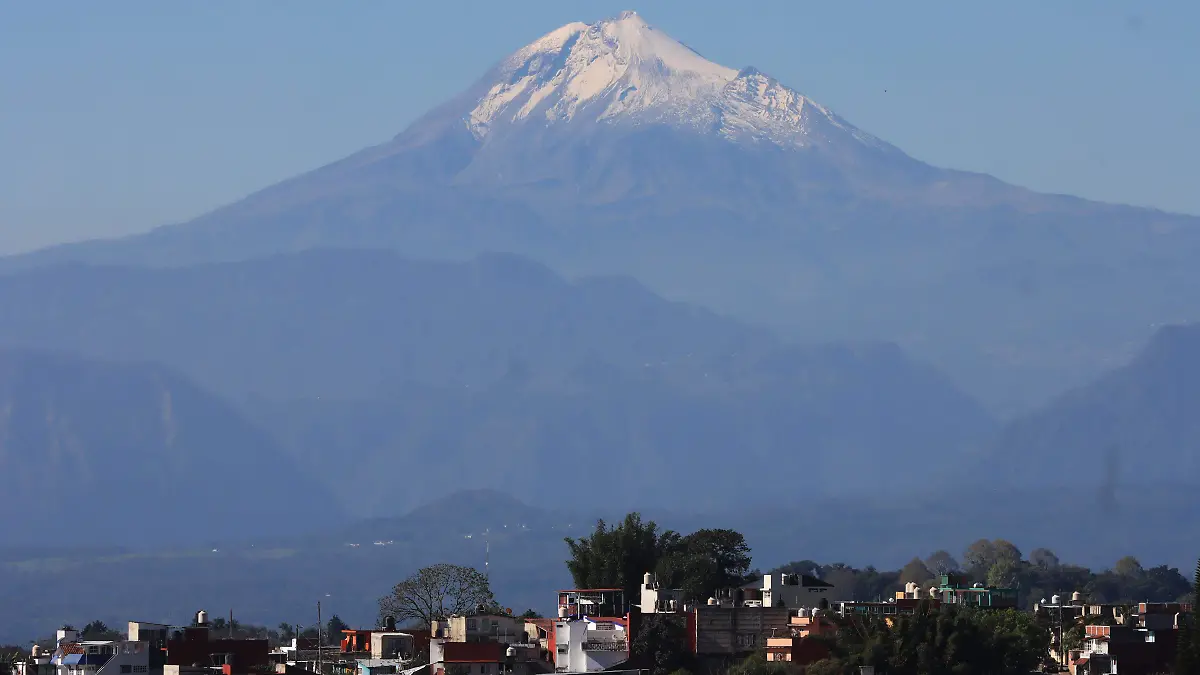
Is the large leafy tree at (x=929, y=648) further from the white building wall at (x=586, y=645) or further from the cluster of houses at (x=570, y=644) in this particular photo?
the white building wall at (x=586, y=645)

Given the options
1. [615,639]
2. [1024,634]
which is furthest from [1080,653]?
[615,639]

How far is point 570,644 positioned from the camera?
226 ft

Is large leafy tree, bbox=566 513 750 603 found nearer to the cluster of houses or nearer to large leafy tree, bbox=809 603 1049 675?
the cluster of houses

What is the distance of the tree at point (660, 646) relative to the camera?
225ft

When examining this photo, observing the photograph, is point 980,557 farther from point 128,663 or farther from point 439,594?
point 128,663

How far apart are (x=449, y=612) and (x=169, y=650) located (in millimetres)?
23702

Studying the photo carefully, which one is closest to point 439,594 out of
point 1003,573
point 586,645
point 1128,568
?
point 586,645

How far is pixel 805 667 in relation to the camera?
6562cm

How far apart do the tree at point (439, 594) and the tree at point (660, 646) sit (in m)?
21.3

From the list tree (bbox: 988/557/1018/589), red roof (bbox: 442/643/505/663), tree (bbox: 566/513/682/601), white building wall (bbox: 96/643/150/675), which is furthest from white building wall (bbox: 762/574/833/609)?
tree (bbox: 988/557/1018/589)

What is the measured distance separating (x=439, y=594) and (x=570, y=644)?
939 inches

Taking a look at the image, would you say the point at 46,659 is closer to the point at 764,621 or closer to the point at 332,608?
the point at 764,621

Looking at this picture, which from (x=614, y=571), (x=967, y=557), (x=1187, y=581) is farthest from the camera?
(x=967, y=557)

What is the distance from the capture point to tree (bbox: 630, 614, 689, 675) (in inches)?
2704
